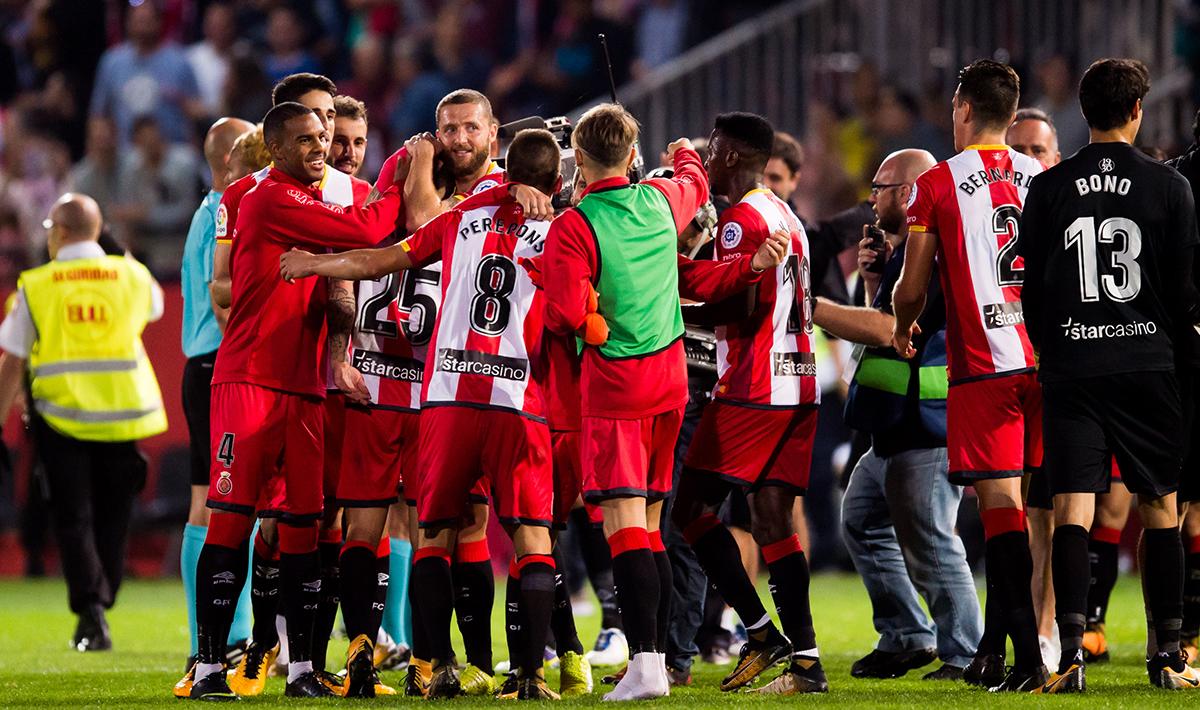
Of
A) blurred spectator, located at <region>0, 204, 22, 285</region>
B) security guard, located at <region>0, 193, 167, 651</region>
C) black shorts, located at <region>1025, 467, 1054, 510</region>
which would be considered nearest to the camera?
black shorts, located at <region>1025, 467, 1054, 510</region>

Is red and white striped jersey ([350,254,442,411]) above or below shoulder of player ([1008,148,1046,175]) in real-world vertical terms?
below

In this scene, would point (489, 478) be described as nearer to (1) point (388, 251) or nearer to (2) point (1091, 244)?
(1) point (388, 251)

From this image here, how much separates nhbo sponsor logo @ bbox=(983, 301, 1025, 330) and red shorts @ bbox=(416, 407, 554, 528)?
1.67 meters

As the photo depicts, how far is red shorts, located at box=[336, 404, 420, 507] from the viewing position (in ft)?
21.1

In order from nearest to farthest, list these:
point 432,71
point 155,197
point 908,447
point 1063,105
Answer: point 908,447, point 1063,105, point 155,197, point 432,71

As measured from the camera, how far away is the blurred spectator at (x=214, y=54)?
17.1 meters

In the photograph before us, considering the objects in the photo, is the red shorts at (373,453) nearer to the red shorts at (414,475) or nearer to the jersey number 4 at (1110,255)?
the red shorts at (414,475)

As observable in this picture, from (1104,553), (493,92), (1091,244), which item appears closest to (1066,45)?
(493,92)

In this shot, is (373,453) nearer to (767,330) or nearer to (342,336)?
(342,336)

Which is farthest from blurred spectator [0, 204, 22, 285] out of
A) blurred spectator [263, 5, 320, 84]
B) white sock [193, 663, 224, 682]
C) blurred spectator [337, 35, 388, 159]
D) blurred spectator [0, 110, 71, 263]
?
white sock [193, 663, 224, 682]

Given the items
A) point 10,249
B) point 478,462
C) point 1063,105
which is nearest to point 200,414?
point 478,462

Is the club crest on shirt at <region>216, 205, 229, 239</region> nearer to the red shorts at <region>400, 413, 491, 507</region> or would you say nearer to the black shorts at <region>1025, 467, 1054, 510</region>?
the red shorts at <region>400, 413, 491, 507</region>

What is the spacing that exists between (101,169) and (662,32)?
5.42 meters

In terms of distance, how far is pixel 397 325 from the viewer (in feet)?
21.9
